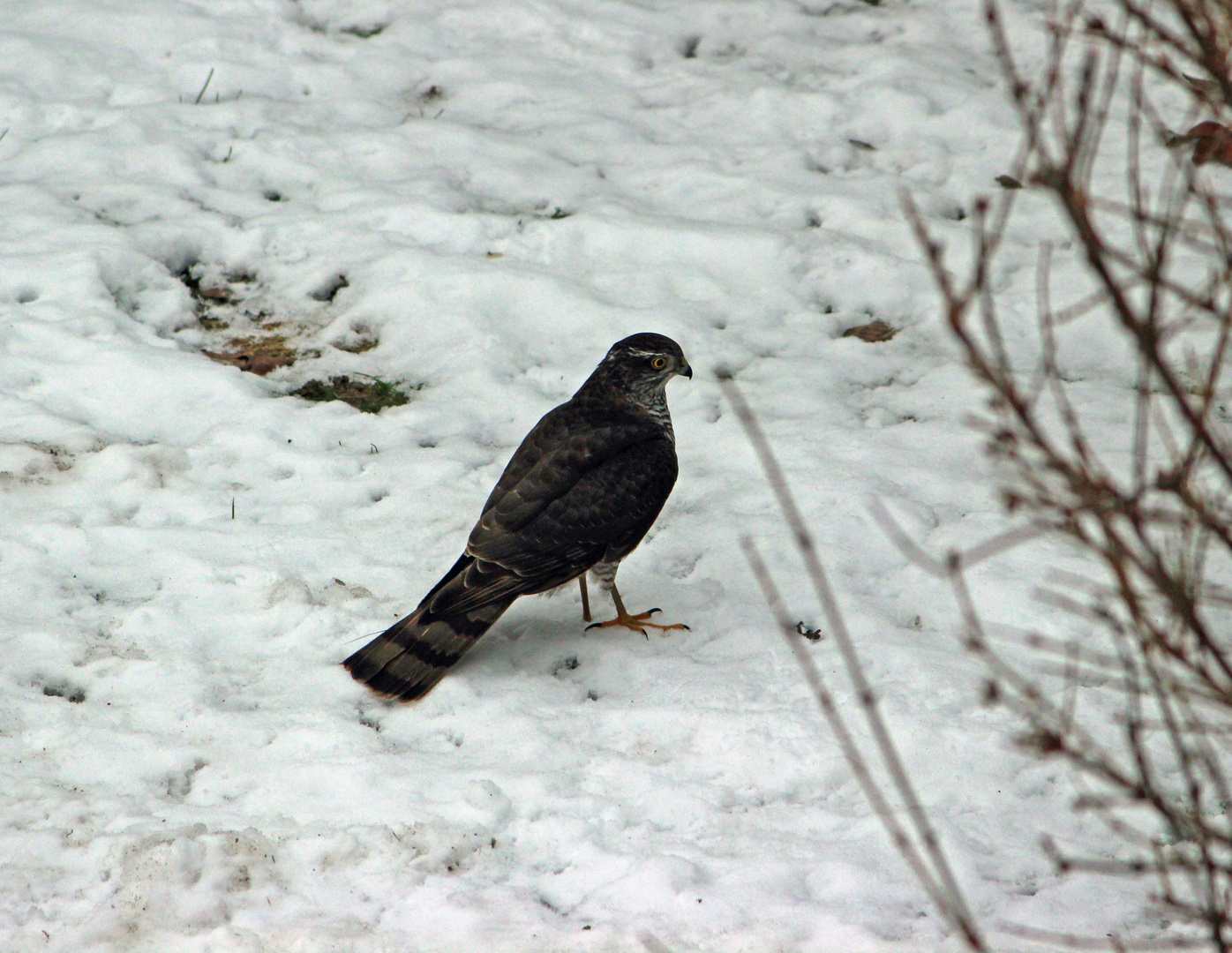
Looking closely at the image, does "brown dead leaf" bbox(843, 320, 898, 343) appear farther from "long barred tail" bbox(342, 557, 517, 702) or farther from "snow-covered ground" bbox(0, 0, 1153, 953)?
"long barred tail" bbox(342, 557, 517, 702)

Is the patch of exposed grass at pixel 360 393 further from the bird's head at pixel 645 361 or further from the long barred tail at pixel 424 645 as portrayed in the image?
the long barred tail at pixel 424 645

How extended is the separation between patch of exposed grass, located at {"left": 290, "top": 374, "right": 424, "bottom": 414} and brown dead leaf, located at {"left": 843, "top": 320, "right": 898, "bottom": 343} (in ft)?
8.47

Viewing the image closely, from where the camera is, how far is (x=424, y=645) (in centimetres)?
461

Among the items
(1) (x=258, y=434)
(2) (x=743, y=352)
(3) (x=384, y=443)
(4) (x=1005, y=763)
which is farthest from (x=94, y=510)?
(4) (x=1005, y=763)

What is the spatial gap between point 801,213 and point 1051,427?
237 centimetres

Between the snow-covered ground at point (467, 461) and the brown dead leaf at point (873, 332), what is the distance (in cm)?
6

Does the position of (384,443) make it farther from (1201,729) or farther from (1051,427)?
(1201,729)

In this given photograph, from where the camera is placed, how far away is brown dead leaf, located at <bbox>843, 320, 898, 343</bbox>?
691cm

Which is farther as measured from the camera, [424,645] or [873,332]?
[873,332]

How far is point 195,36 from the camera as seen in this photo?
902 cm

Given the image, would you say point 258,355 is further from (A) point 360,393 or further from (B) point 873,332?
(B) point 873,332

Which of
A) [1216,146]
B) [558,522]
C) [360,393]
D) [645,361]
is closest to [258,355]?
[360,393]

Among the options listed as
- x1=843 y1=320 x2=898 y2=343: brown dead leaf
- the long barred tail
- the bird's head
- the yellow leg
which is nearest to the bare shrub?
A: x1=843 y1=320 x2=898 y2=343: brown dead leaf

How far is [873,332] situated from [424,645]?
11.9 feet
